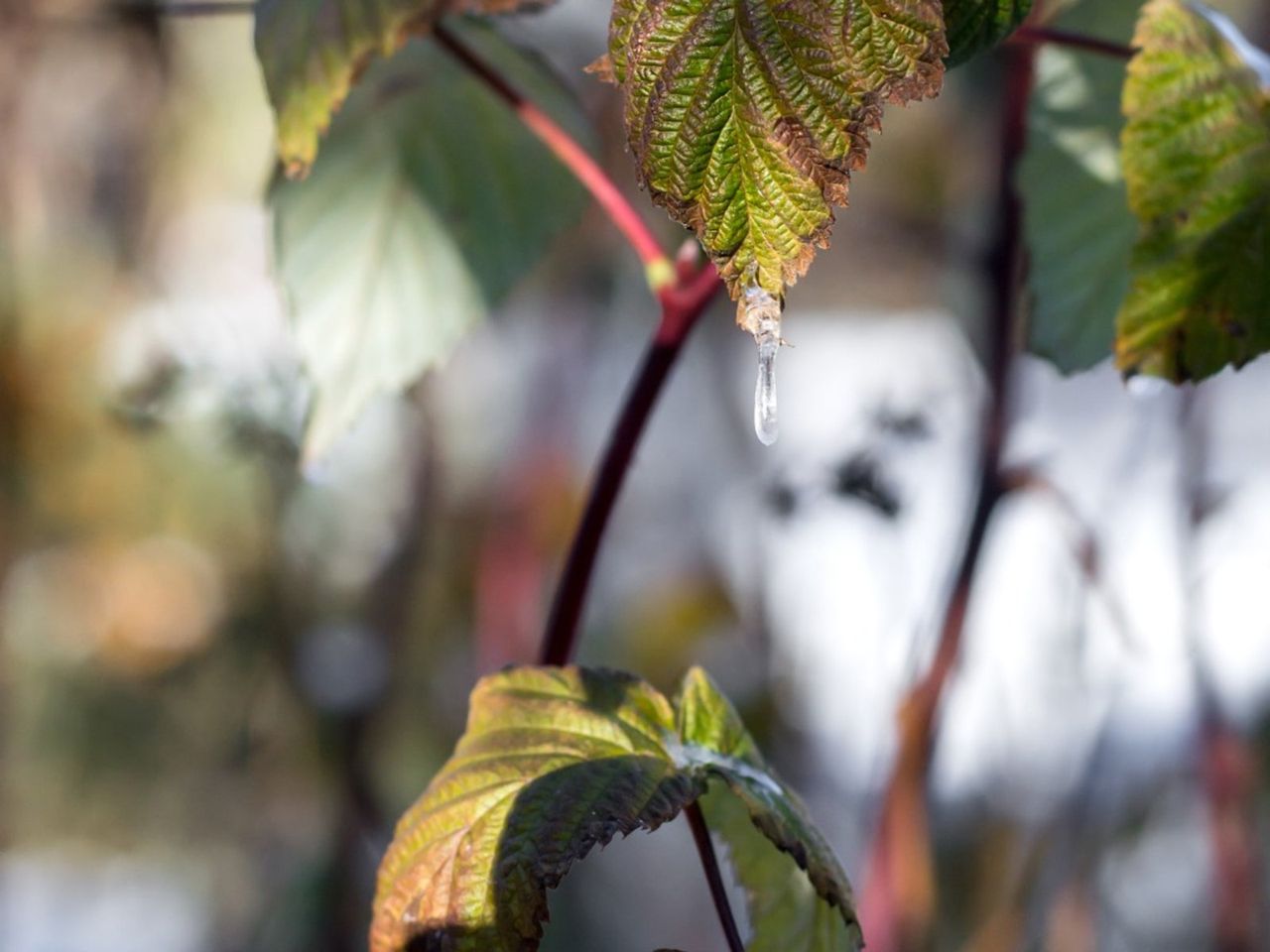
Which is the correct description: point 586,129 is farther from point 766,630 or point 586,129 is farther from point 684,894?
point 684,894

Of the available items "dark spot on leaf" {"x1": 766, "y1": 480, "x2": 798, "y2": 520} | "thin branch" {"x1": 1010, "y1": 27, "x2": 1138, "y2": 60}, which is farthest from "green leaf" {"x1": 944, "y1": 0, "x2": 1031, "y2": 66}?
"dark spot on leaf" {"x1": 766, "y1": 480, "x2": 798, "y2": 520}

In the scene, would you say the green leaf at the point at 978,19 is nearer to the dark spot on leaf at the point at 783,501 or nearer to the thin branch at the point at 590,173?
the thin branch at the point at 590,173

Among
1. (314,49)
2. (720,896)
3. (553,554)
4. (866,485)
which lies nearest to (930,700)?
(866,485)

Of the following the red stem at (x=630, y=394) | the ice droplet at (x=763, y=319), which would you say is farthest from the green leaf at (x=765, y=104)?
the red stem at (x=630, y=394)

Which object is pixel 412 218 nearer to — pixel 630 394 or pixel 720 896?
pixel 630 394

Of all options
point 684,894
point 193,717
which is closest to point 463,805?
point 193,717

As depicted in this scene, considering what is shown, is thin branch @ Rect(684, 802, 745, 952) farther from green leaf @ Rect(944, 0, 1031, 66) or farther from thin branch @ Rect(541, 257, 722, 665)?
green leaf @ Rect(944, 0, 1031, 66)
